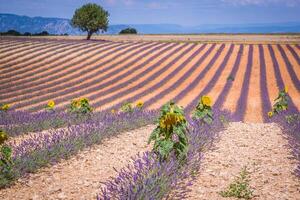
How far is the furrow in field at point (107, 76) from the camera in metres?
24.0

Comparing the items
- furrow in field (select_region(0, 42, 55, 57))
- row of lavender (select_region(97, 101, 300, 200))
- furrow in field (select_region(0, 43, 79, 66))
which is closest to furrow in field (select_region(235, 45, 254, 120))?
row of lavender (select_region(97, 101, 300, 200))

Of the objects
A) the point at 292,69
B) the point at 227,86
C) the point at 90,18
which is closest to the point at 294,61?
the point at 292,69

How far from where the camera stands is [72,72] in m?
31.3

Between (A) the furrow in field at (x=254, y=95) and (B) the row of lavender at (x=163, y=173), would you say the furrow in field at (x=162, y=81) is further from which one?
(B) the row of lavender at (x=163, y=173)

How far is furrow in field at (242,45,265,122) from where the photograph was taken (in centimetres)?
1848

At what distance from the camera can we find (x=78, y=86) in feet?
89.1

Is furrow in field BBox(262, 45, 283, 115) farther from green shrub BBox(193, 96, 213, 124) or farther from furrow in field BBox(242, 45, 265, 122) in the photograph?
green shrub BBox(193, 96, 213, 124)

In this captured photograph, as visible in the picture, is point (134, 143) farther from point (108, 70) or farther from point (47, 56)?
point (47, 56)

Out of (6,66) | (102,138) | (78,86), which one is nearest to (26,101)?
(78,86)

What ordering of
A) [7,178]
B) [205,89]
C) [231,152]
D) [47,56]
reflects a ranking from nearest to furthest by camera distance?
[7,178]
[231,152]
[205,89]
[47,56]

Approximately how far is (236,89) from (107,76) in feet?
35.9

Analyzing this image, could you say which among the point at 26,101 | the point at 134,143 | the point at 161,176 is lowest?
the point at 26,101

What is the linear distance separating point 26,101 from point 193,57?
68.5 feet

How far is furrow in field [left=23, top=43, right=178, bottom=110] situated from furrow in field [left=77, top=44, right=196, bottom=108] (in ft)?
2.43
